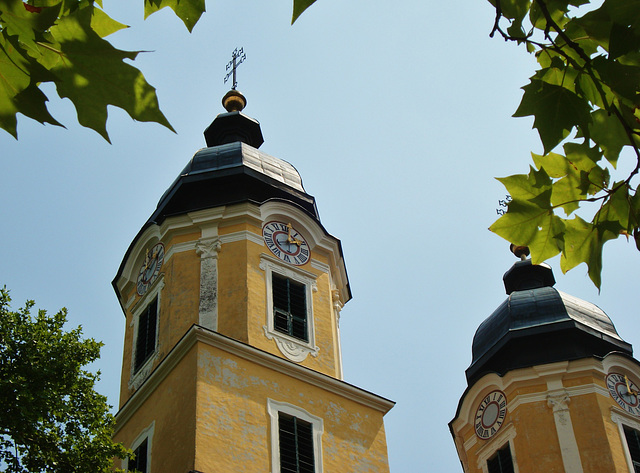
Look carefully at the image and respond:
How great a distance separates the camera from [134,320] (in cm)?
2164

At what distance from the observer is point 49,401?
45.1 feet

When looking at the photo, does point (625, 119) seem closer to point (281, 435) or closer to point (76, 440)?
point (76, 440)

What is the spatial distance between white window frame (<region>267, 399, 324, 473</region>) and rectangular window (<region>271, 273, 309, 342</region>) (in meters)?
1.83

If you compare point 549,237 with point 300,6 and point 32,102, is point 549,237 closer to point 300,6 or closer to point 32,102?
point 300,6

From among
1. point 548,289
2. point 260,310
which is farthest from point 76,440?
point 548,289

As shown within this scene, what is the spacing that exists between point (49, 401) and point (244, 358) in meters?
5.12

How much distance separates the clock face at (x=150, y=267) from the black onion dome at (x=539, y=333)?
1048cm

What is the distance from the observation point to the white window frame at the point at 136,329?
20.0 meters

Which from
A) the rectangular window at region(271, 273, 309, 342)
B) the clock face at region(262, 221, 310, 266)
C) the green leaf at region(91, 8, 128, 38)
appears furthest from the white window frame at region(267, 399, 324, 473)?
the green leaf at region(91, 8, 128, 38)

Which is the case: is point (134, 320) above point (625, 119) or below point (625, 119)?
above

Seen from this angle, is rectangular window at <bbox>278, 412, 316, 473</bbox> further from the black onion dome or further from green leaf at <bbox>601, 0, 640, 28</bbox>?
green leaf at <bbox>601, 0, 640, 28</bbox>

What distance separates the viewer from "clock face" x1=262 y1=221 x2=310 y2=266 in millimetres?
20969

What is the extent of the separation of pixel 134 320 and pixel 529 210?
1812 centimetres

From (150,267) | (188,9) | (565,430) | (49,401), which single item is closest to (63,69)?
(188,9)
